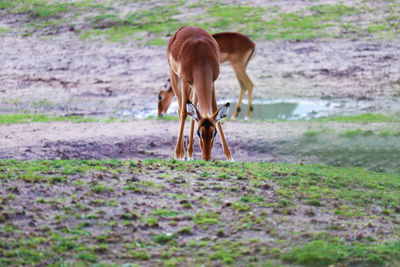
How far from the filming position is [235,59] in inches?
533

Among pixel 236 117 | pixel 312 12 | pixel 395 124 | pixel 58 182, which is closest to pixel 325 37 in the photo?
pixel 312 12

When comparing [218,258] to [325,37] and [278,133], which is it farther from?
[325,37]

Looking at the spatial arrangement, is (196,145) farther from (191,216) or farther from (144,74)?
(144,74)

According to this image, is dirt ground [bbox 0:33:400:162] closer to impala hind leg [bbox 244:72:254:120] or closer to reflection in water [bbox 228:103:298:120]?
reflection in water [bbox 228:103:298:120]

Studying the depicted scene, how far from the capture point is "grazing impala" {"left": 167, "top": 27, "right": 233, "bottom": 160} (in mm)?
7598

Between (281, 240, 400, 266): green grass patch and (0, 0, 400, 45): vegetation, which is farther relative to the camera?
(0, 0, 400, 45): vegetation

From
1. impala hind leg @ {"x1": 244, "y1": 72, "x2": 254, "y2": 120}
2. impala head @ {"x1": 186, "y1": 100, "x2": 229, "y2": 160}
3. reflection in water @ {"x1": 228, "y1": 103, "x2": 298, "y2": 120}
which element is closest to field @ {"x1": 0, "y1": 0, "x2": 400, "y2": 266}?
impala head @ {"x1": 186, "y1": 100, "x2": 229, "y2": 160}

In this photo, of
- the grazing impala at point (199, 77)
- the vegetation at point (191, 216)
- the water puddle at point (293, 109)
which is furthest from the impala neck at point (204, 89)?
the water puddle at point (293, 109)

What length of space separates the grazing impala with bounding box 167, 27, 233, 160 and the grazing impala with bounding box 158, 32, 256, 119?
14.1ft

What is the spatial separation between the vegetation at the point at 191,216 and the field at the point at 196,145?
0.02 meters

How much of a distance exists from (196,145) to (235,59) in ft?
12.7

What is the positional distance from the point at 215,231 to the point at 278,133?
526 centimetres

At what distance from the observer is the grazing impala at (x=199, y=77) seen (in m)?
7.60

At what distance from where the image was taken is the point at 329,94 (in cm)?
1345
